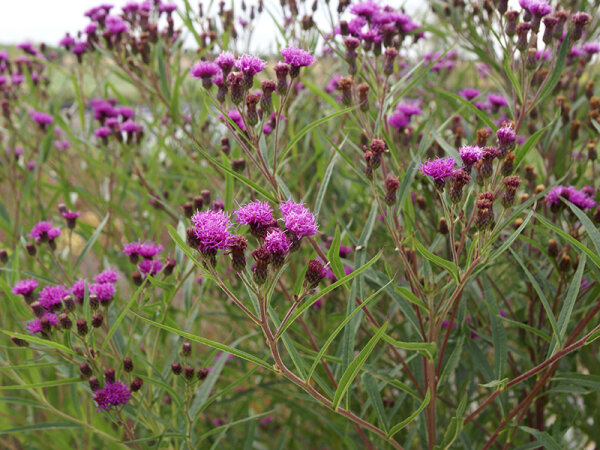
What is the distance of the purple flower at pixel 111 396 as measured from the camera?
0.93 m

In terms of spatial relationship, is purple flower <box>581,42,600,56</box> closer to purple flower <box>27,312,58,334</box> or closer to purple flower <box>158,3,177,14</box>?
purple flower <box>158,3,177,14</box>

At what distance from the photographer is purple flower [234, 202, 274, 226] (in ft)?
2.51

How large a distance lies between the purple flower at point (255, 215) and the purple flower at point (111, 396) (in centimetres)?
41

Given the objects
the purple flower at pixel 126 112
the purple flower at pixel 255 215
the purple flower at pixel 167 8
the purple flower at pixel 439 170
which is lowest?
the purple flower at pixel 126 112

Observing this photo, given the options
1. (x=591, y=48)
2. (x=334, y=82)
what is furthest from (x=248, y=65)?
(x=591, y=48)

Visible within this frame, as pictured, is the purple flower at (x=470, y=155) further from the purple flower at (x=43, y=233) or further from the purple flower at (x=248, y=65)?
the purple flower at (x=43, y=233)

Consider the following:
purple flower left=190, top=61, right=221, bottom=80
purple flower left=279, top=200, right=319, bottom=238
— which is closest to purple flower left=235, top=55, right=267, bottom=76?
purple flower left=190, top=61, right=221, bottom=80

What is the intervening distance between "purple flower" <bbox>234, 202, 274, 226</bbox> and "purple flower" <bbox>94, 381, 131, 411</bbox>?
0.41 m

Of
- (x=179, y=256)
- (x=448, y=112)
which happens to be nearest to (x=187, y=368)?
(x=179, y=256)

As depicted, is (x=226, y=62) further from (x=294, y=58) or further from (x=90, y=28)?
(x=90, y=28)

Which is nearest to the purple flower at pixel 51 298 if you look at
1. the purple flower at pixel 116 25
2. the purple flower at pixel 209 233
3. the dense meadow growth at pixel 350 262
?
the dense meadow growth at pixel 350 262

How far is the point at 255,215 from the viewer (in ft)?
2.53

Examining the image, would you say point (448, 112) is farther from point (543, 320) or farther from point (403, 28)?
point (543, 320)

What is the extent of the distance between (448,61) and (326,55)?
515 millimetres
